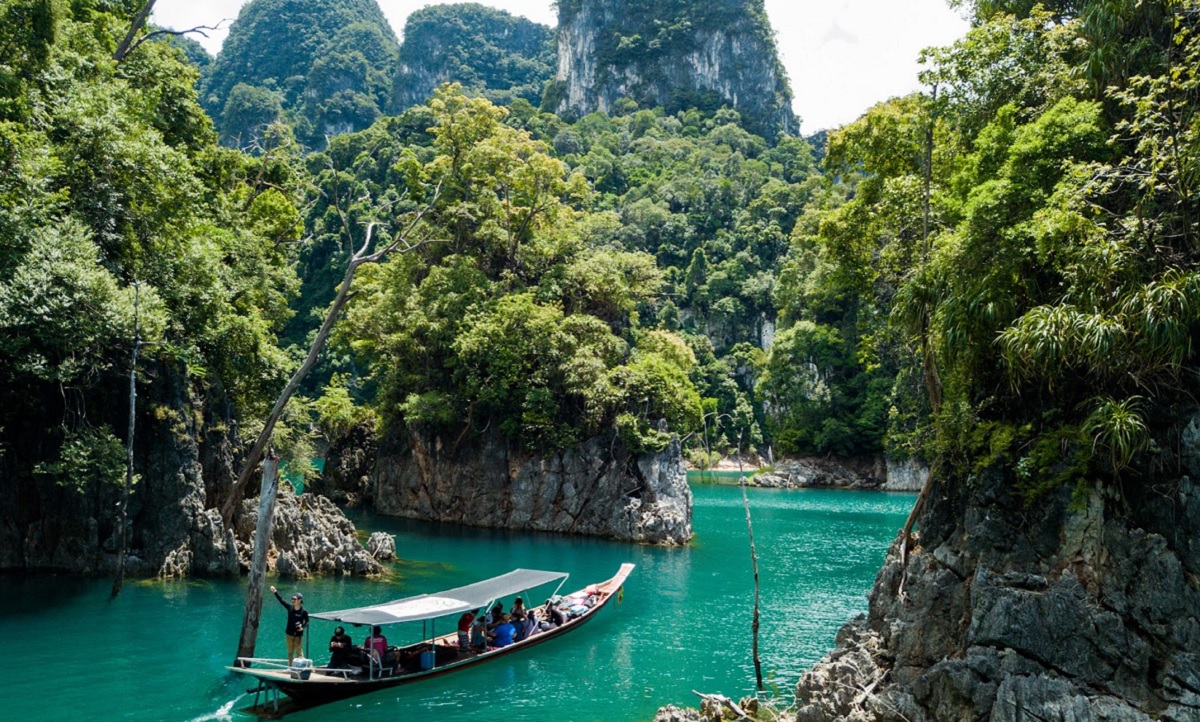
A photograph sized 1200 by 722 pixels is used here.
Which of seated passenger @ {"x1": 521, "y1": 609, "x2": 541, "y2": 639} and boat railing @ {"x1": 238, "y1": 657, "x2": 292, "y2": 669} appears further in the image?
seated passenger @ {"x1": 521, "y1": 609, "x2": 541, "y2": 639}

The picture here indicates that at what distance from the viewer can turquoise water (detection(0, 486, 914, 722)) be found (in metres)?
16.4

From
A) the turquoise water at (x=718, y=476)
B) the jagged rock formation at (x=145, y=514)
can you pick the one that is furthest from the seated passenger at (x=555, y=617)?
the turquoise water at (x=718, y=476)

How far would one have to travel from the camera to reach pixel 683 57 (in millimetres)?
131375

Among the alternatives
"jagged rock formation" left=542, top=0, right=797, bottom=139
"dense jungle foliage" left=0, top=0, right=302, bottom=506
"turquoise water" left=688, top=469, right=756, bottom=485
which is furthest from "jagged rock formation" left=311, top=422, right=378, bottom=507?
"jagged rock formation" left=542, top=0, right=797, bottom=139

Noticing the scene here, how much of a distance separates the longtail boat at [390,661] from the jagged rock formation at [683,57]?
389 ft

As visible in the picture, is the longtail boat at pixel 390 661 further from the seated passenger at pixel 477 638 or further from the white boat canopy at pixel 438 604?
the seated passenger at pixel 477 638

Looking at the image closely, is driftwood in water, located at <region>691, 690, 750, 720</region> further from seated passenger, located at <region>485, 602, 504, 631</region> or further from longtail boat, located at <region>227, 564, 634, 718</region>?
seated passenger, located at <region>485, 602, 504, 631</region>

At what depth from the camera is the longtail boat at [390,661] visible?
51.3 ft

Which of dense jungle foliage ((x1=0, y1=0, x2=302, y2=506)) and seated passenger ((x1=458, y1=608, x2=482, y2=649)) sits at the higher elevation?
dense jungle foliage ((x1=0, y1=0, x2=302, y2=506))

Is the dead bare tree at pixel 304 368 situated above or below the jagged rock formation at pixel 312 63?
below

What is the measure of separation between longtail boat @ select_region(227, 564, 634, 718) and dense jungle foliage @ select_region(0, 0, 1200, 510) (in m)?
7.07

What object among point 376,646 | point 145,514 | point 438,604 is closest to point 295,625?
point 376,646

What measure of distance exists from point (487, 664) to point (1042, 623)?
1181 centimetres

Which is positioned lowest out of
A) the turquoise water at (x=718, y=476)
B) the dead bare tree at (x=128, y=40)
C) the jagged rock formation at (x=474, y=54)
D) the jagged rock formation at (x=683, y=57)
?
the turquoise water at (x=718, y=476)
